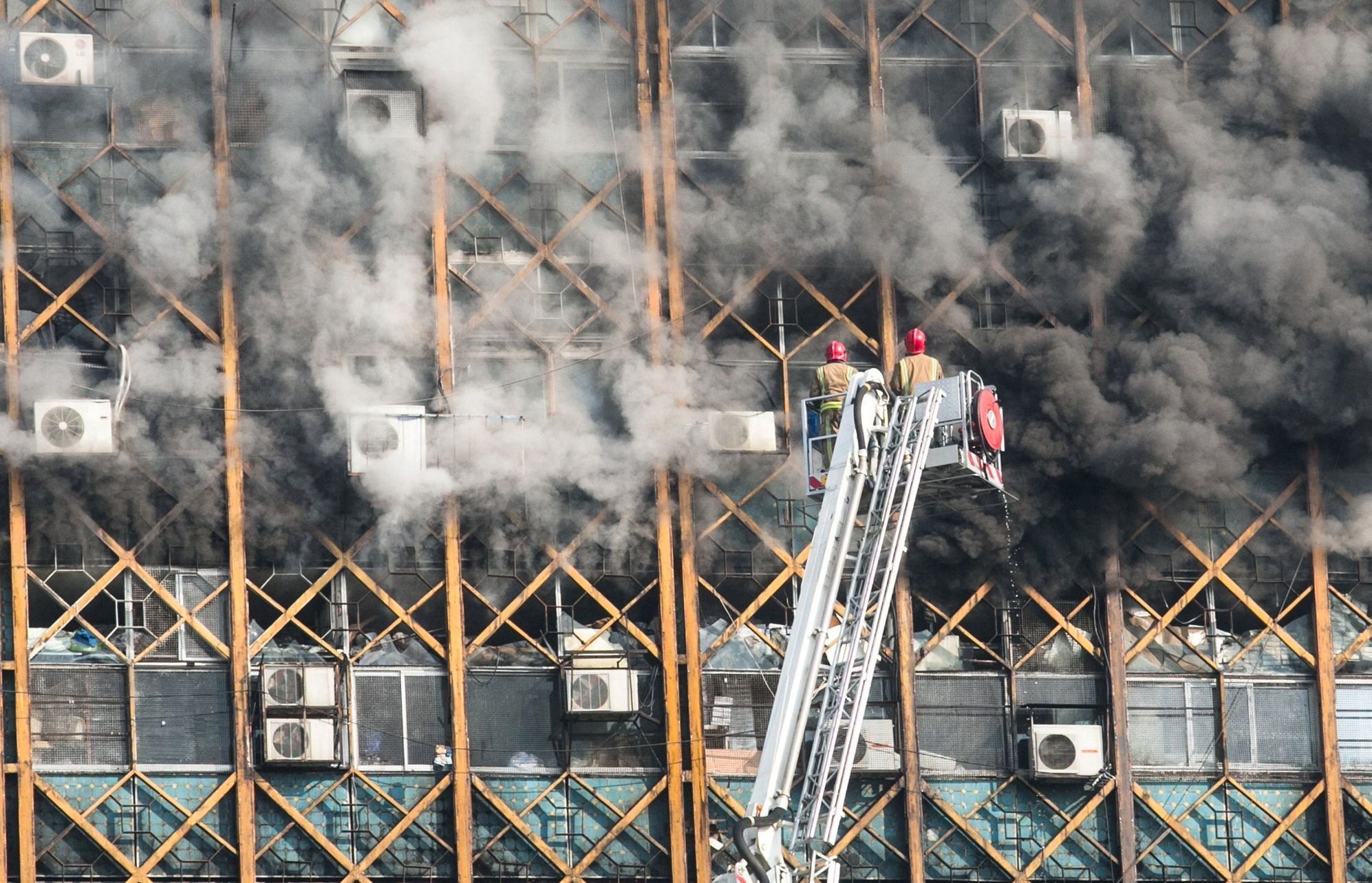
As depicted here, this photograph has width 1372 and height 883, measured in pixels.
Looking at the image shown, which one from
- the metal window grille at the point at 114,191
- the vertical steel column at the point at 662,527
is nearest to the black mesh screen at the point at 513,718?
the vertical steel column at the point at 662,527

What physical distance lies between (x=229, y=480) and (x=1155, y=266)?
1070cm

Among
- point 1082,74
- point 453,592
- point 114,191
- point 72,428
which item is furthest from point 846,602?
point 114,191

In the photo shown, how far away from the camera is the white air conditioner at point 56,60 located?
25.8 meters

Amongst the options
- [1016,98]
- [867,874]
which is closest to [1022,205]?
[1016,98]

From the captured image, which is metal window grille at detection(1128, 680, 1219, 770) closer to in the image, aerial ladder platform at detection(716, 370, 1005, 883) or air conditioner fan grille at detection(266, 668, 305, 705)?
aerial ladder platform at detection(716, 370, 1005, 883)

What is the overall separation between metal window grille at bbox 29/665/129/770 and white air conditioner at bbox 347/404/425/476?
348cm

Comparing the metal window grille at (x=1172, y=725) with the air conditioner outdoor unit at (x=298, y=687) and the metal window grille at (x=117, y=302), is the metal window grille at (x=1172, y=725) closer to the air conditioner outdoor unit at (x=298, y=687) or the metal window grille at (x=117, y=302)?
the air conditioner outdoor unit at (x=298, y=687)

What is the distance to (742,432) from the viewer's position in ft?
86.2

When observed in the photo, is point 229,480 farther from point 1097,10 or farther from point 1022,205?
point 1097,10

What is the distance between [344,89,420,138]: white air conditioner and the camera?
26.0 m

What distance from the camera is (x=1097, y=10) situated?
2767cm

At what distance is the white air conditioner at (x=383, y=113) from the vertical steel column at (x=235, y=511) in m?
1.43

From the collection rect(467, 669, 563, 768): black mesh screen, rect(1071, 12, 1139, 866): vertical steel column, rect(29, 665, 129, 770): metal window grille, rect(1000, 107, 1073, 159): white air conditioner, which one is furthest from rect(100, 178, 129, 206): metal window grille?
rect(1071, 12, 1139, 866): vertical steel column

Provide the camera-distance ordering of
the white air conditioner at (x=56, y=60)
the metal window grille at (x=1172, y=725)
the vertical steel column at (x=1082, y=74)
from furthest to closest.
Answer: the vertical steel column at (x=1082, y=74) → the metal window grille at (x=1172, y=725) → the white air conditioner at (x=56, y=60)
